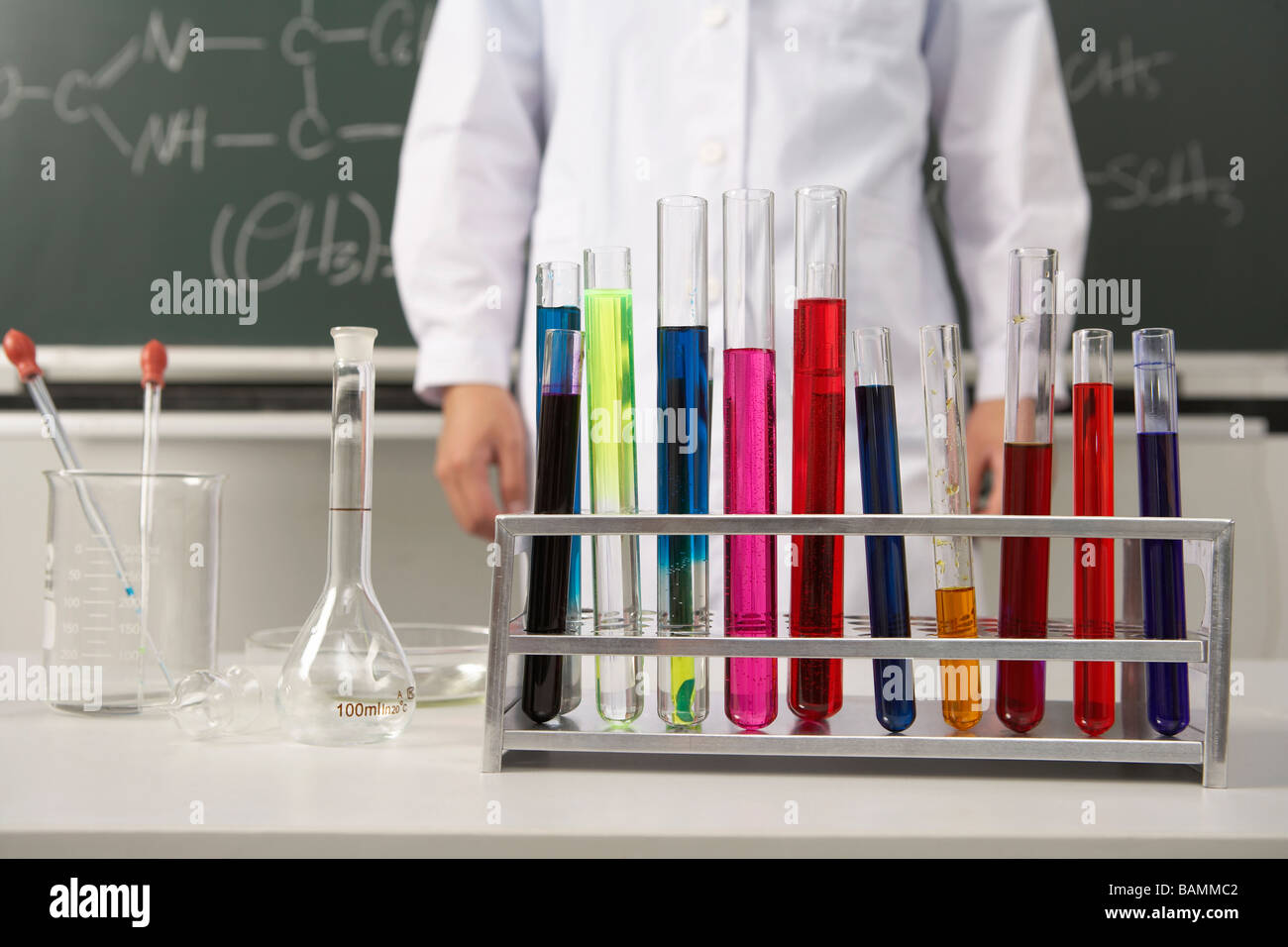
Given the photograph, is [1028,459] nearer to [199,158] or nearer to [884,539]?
[884,539]

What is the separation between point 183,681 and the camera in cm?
59

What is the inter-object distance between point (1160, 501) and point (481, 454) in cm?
80

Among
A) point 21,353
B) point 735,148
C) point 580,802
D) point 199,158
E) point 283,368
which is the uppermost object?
point 199,158

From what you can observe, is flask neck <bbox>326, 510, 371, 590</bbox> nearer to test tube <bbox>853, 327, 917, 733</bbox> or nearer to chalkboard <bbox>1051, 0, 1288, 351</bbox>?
test tube <bbox>853, 327, 917, 733</bbox>

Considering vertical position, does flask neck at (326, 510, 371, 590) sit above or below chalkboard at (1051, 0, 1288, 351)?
below

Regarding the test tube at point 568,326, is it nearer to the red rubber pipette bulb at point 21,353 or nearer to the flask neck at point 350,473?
the flask neck at point 350,473

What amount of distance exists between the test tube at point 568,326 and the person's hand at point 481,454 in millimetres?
615

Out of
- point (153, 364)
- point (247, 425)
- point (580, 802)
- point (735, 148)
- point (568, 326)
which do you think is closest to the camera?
point (580, 802)

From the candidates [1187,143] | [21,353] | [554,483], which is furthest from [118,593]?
[1187,143]

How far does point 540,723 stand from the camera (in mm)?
547

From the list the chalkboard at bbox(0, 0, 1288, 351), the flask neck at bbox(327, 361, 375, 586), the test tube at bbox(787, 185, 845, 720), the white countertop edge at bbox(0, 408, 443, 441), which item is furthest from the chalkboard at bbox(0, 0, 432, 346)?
the test tube at bbox(787, 185, 845, 720)

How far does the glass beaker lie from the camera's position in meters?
0.64

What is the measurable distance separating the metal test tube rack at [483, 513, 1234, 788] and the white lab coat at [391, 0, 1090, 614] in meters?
0.57
